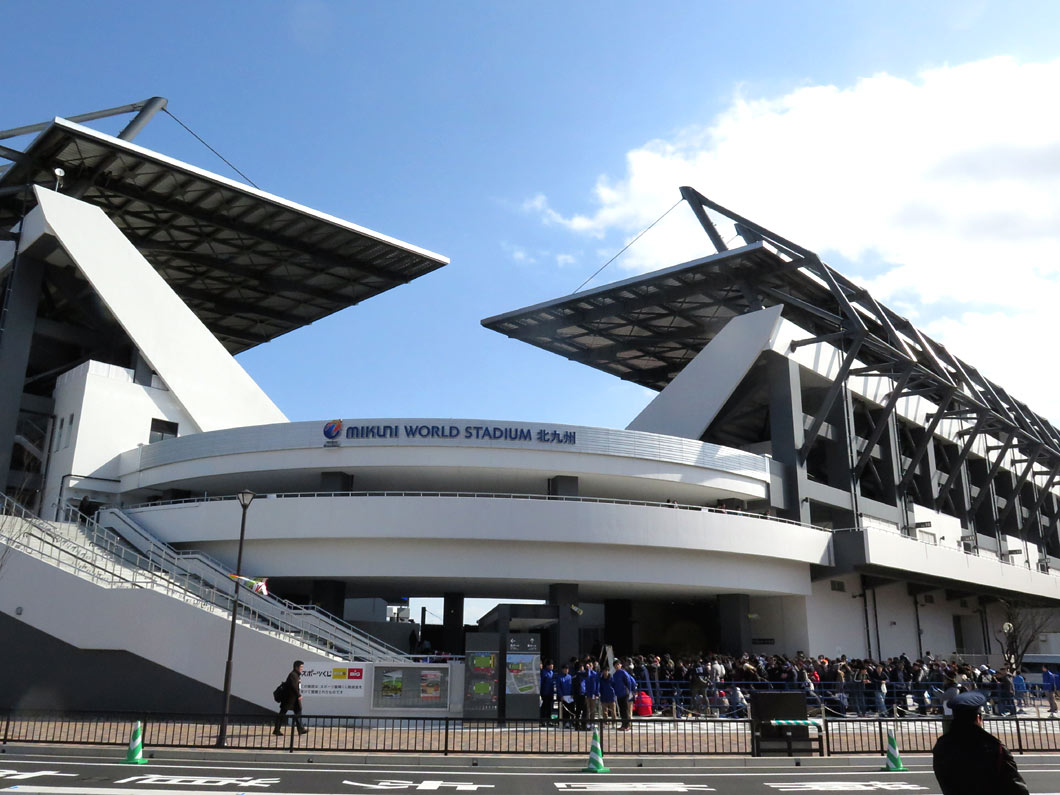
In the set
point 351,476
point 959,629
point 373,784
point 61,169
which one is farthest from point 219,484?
point 959,629

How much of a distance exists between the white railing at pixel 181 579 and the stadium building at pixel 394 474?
0.16 metres

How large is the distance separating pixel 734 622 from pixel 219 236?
3356 centimetres

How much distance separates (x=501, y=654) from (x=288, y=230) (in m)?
31.4

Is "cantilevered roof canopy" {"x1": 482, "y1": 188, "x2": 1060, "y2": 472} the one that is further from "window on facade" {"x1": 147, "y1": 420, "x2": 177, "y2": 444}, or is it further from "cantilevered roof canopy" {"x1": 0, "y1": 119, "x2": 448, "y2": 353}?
"window on facade" {"x1": 147, "y1": 420, "x2": 177, "y2": 444}

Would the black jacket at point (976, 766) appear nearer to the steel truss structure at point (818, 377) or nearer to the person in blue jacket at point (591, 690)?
the person in blue jacket at point (591, 690)

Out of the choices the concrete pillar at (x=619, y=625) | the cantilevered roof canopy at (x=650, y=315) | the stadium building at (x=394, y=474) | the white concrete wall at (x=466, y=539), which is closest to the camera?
the stadium building at (x=394, y=474)

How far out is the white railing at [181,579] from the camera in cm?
2773

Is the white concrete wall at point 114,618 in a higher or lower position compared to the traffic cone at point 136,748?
higher

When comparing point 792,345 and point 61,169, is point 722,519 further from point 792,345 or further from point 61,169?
point 61,169

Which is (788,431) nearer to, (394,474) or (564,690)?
(394,474)

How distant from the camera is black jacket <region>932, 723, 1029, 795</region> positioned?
5.44 metres

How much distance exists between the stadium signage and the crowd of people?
9.35 metres

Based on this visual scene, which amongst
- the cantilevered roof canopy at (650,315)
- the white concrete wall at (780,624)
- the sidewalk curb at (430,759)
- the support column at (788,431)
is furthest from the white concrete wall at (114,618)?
the cantilevered roof canopy at (650,315)

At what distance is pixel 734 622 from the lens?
3875cm
